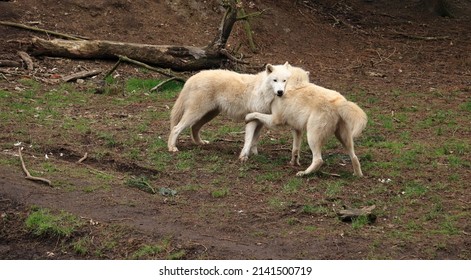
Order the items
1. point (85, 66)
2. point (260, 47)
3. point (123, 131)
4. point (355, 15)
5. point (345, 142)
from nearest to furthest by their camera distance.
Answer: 1. point (345, 142)
2. point (123, 131)
3. point (85, 66)
4. point (260, 47)
5. point (355, 15)

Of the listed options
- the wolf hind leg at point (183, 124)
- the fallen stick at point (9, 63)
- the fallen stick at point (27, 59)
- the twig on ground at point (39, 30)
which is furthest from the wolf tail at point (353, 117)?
the twig on ground at point (39, 30)

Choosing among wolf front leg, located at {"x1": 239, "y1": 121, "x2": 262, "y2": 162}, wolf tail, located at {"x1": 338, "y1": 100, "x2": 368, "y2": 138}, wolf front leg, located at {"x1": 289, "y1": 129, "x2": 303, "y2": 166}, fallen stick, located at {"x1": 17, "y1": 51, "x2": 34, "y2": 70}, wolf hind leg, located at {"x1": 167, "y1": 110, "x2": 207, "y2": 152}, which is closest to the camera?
wolf tail, located at {"x1": 338, "y1": 100, "x2": 368, "y2": 138}

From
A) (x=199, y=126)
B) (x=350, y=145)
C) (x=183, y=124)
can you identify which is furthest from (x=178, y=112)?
(x=350, y=145)

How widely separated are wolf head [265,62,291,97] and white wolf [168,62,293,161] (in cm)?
6

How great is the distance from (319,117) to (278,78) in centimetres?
102

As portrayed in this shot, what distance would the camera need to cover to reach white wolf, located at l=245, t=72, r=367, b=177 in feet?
30.5

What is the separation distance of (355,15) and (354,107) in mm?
12671

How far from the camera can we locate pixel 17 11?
1653 cm

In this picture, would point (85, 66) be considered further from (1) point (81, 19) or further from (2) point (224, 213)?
(2) point (224, 213)

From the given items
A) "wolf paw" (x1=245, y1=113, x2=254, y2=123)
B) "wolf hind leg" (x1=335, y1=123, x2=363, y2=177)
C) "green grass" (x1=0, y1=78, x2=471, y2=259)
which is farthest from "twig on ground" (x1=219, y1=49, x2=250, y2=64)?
"wolf hind leg" (x1=335, y1=123, x2=363, y2=177)

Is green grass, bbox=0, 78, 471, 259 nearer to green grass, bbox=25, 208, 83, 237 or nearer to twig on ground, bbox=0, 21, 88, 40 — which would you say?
green grass, bbox=25, 208, 83, 237

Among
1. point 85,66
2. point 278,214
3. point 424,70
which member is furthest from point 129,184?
point 424,70

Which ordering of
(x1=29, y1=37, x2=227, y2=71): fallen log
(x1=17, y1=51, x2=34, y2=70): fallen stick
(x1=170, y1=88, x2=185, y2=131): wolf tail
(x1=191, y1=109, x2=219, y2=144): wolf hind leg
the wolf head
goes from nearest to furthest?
the wolf head, (x1=170, y1=88, x2=185, y2=131): wolf tail, (x1=191, y1=109, x2=219, y2=144): wolf hind leg, (x1=17, y1=51, x2=34, y2=70): fallen stick, (x1=29, y1=37, x2=227, y2=71): fallen log

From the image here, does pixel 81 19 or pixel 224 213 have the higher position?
pixel 224 213
